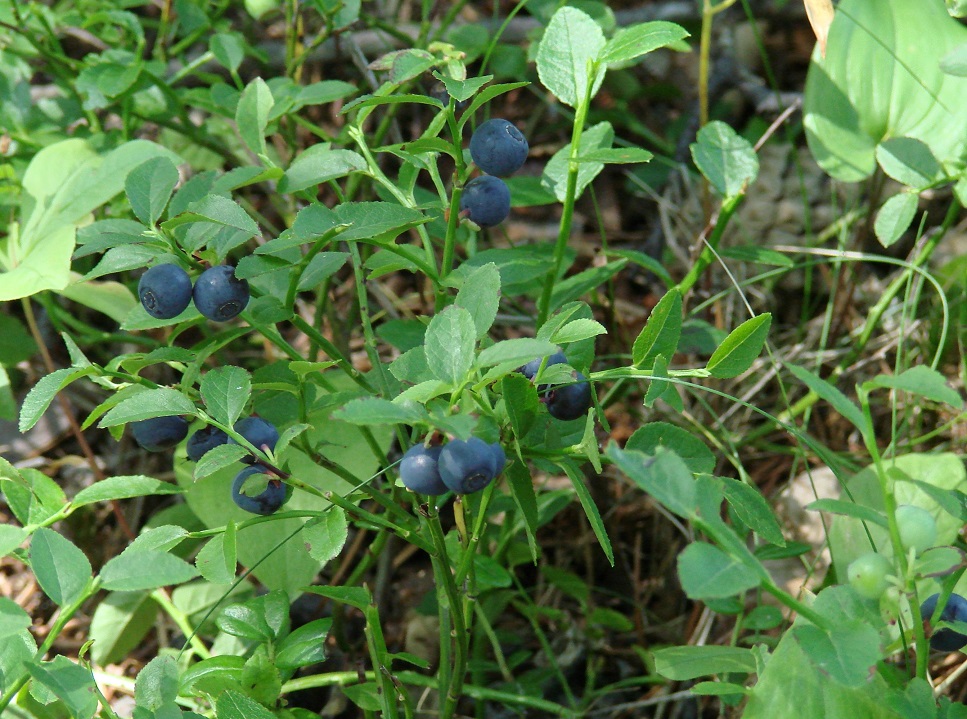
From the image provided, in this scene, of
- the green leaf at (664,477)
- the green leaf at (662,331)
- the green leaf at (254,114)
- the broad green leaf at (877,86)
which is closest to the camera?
the green leaf at (664,477)

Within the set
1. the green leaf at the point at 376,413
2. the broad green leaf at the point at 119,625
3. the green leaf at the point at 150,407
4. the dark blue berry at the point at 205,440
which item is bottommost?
the broad green leaf at the point at 119,625

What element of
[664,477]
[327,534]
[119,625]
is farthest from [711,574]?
[119,625]

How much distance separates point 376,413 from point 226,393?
326 mm

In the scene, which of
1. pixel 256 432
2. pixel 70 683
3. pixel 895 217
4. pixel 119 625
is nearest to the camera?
pixel 70 683

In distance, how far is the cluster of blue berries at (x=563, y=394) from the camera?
Answer: 1.11 m

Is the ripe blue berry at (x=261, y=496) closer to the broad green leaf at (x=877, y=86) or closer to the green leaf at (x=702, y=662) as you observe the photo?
the green leaf at (x=702, y=662)

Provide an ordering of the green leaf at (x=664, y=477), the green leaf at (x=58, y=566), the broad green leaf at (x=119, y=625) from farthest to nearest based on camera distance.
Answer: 1. the broad green leaf at (x=119, y=625)
2. the green leaf at (x=58, y=566)
3. the green leaf at (x=664, y=477)

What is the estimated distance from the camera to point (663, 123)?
2771 millimetres

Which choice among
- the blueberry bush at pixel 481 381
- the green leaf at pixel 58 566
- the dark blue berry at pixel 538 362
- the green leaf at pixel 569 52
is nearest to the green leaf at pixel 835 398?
the blueberry bush at pixel 481 381

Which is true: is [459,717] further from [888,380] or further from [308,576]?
[888,380]

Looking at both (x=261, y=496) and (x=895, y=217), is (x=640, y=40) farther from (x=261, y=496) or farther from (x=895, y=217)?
(x=261, y=496)

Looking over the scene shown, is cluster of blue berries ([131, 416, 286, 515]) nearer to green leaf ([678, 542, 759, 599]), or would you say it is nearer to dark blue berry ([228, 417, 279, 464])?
dark blue berry ([228, 417, 279, 464])

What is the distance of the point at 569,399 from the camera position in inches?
44.1

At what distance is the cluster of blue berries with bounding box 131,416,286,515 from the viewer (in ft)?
3.69
